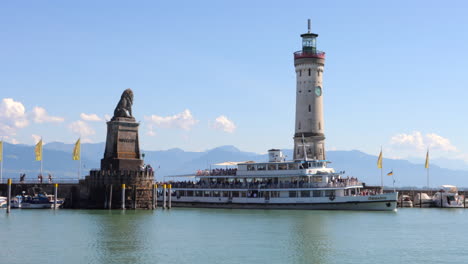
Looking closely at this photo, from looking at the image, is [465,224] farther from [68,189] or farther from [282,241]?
[68,189]

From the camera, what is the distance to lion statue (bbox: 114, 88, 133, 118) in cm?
8294

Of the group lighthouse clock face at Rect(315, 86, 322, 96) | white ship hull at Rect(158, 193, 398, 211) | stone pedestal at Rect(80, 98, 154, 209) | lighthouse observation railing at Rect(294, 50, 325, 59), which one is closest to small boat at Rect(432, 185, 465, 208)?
white ship hull at Rect(158, 193, 398, 211)

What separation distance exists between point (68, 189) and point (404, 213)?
141 ft

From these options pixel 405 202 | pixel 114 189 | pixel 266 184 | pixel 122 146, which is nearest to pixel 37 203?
pixel 114 189

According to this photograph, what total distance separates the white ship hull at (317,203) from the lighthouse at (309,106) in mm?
16083

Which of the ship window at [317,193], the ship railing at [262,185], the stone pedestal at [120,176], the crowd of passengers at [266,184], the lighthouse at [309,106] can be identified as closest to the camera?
the ship railing at [262,185]

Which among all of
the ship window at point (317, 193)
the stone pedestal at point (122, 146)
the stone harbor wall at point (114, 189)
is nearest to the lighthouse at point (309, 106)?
the ship window at point (317, 193)

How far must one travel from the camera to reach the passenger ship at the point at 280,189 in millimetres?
76688

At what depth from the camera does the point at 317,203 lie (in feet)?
254

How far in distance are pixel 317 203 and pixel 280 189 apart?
4782 mm

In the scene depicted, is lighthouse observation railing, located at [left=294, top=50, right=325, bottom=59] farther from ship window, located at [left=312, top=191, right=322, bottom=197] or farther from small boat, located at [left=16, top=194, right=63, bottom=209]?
small boat, located at [left=16, top=194, right=63, bottom=209]

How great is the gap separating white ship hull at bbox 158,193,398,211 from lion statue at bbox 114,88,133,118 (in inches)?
591

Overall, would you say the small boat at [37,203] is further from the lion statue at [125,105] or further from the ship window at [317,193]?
the ship window at [317,193]

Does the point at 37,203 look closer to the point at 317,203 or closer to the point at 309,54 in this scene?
the point at 317,203
